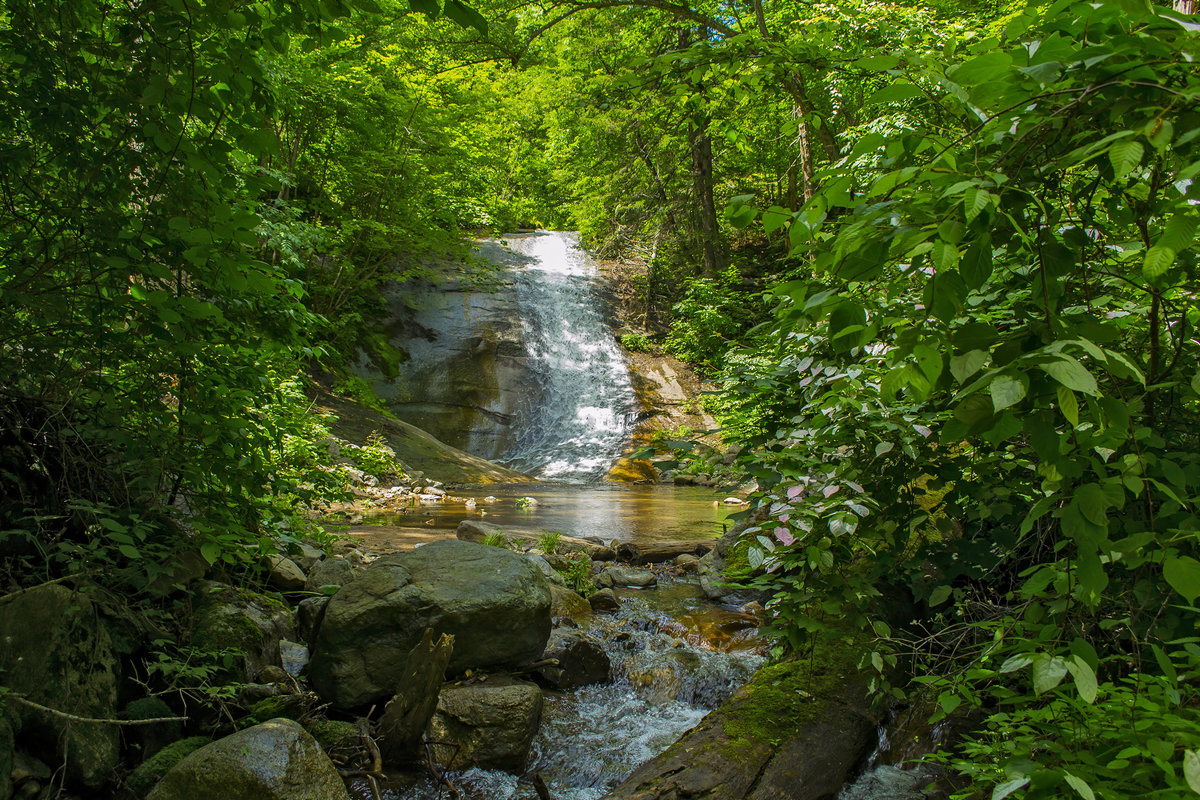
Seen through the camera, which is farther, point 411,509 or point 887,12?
point 411,509

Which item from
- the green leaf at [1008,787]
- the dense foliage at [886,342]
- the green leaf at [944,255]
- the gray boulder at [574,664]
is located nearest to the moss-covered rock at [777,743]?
the dense foliage at [886,342]

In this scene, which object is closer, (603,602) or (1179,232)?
(1179,232)

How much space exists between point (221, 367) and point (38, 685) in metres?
1.34

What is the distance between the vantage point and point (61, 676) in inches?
97.8

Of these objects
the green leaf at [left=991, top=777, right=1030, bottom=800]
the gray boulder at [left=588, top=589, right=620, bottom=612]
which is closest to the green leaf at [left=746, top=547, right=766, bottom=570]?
the green leaf at [left=991, top=777, right=1030, bottom=800]

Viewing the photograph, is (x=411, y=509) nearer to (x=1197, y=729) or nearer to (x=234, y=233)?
(x=234, y=233)

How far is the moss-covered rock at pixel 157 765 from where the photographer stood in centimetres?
248

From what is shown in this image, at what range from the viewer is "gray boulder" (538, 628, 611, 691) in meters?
4.24

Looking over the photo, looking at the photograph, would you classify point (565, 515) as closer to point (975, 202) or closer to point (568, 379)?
point (568, 379)

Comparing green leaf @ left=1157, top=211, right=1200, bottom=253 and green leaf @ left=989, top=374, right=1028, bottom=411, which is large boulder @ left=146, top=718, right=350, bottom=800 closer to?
green leaf @ left=989, top=374, right=1028, bottom=411

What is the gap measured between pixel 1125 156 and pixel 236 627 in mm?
3810

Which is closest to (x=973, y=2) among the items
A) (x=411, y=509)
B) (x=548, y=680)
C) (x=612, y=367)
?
(x=612, y=367)

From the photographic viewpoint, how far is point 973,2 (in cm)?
1344

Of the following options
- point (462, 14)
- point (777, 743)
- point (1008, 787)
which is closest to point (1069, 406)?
point (1008, 787)
